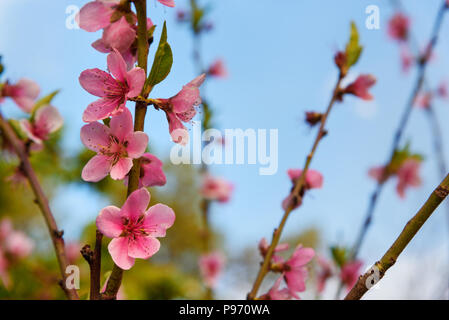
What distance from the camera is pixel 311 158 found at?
706 millimetres

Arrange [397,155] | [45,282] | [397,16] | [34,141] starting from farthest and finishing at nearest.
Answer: [397,16] → [45,282] → [397,155] → [34,141]

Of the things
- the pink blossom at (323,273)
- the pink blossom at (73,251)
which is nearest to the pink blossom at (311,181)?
the pink blossom at (323,273)

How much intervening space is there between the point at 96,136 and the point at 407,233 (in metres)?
0.37

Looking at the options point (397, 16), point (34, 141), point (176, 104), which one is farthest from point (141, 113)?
point (397, 16)

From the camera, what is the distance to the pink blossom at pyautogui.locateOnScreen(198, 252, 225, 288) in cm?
202

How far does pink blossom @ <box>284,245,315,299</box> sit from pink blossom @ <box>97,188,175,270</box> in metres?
0.27

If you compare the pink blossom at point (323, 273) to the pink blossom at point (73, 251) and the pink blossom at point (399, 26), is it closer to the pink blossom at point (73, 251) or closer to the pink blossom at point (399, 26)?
the pink blossom at point (73, 251)

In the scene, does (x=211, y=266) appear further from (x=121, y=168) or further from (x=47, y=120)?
(x=121, y=168)

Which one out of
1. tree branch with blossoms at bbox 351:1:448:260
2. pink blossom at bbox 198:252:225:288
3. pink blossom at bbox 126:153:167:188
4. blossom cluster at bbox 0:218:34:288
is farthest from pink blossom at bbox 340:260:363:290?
blossom cluster at bbox 0:218:34:288

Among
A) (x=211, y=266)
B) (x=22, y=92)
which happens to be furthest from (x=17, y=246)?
(x=22, y=92)

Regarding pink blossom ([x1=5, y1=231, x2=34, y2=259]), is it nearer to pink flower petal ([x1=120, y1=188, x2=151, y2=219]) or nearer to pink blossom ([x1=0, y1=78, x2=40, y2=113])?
pink blossom ([x1=0, y1=78, x2=40, y2=113])
